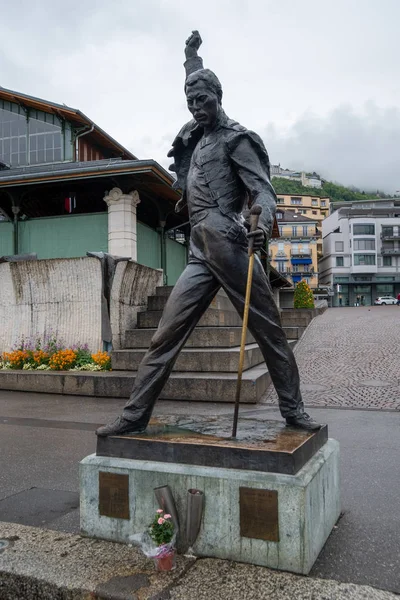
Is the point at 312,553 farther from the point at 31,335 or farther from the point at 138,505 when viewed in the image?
the point at 31,335

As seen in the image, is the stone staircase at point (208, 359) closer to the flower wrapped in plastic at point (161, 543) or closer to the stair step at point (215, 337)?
the stair step at point (215, 337)

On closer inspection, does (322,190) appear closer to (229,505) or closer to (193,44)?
(193,44)

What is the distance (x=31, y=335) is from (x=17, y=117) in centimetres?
1502

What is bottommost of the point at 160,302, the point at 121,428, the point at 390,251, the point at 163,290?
the point at 121,428

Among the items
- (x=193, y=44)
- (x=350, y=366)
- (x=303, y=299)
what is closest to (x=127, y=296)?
(x=350, y=366)

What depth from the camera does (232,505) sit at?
2.82m

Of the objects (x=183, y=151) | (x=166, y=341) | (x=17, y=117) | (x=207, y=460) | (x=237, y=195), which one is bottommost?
(x=207, y=460)

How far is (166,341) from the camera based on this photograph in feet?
11.3

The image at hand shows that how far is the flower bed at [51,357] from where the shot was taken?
31.6ft

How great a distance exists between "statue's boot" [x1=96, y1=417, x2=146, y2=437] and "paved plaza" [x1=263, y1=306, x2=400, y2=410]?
191 inches

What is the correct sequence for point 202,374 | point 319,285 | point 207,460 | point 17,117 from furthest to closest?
point 319,285 < point 17,117 < point 202,374 < point 207,460

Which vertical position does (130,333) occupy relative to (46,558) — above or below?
above

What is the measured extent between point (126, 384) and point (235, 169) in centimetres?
562

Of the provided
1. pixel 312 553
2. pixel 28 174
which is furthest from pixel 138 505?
pixel 28 174
